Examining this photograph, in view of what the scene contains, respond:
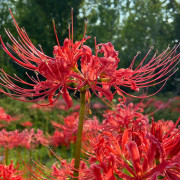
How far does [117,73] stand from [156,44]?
4.74ft

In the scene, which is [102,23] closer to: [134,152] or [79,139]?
[79,139]

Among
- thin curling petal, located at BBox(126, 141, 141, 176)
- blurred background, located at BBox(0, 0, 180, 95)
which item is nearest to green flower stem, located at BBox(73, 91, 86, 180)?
thin curling petal, located at BBox(126, 141, 141, 176)

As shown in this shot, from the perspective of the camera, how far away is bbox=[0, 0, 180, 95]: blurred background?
170cm

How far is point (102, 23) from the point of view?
205 cm

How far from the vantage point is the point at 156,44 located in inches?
84.9

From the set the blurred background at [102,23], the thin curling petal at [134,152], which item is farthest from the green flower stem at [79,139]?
the blurred background at [102,23]

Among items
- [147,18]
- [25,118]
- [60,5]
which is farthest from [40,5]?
[25,118]

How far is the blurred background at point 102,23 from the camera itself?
1699mm

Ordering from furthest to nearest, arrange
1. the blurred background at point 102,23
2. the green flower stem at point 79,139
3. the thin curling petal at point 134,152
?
the blurred background at point 102,23 < the green flower stem at point 79,139 < the thin curling petal at point 134,152

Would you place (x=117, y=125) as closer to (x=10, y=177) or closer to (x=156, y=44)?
(x=10, y=177)

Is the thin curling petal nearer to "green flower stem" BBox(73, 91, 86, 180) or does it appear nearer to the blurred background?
"green flower stem" BBox(73, 91, 86, 180)

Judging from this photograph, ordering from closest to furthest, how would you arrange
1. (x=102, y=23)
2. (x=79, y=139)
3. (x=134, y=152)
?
(x=134, y=152), (x=79, y=139), (x=102, y=23)

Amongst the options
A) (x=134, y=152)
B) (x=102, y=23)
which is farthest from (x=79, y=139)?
(x=102, y=23)

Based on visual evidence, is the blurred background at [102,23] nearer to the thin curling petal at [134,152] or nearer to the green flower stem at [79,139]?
the green flower stem at [79,139]
